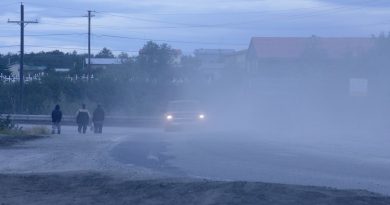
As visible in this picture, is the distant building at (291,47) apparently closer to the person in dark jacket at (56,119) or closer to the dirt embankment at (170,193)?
the person in dark jacket at (56,119)

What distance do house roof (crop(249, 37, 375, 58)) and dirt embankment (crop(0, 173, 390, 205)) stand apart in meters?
65.4

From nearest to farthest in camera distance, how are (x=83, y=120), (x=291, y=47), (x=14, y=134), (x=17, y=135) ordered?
(x=17, y=135), (x=14, y=134), (x=83, y=120), (x=291, y=47)

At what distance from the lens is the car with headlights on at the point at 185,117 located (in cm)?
5278

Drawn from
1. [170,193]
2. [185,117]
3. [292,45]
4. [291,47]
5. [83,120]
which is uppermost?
[292,45]

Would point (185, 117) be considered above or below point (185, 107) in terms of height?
below

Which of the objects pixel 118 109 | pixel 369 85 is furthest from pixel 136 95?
pixel 369 85

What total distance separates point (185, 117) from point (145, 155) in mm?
23925

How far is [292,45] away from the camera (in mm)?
91812

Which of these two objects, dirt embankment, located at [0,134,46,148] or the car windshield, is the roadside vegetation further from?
the car windshield

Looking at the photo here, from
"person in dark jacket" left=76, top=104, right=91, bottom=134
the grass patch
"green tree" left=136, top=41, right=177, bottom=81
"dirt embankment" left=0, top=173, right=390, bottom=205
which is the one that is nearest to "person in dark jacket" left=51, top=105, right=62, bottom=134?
the grass patch

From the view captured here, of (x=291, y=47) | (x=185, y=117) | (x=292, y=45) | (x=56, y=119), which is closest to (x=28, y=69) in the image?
(x=292, y=45)

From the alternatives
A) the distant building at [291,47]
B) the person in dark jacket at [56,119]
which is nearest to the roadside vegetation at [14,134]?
the person in dark jacket at [56,119]

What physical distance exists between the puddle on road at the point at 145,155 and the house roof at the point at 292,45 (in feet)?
156

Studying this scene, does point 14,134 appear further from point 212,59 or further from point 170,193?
point 212,59
